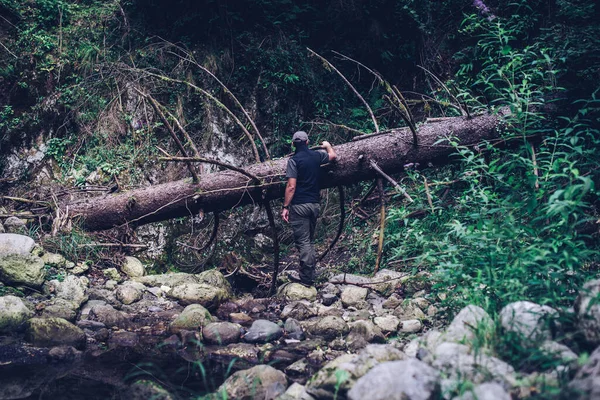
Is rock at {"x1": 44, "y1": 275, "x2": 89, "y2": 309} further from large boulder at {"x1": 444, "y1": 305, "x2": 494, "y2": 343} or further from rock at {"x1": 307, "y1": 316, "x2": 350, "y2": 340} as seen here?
large boulder at {"x1": 444, "y1": 305, "x2": 494, "y2": 343}

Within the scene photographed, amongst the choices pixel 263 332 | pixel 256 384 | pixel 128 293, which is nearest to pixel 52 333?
pixel 128 293

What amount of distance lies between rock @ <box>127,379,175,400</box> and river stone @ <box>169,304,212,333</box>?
1126mm

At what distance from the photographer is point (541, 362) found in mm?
2533

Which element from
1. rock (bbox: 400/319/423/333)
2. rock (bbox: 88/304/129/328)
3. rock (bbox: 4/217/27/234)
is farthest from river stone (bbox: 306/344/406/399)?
rock (bbox: 4/217/27/234)

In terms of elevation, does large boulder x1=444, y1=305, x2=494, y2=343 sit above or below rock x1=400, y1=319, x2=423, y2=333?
above

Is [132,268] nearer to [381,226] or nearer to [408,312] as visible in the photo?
[381,226]

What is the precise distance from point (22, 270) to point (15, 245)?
1.01ft

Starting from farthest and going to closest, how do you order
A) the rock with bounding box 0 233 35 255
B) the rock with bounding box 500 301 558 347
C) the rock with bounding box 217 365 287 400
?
1. the rock with bounding box 0 233 35 255
2. the rock with bounding box 217 365 287 400
3. the rock with bounding box 500 301 558 347

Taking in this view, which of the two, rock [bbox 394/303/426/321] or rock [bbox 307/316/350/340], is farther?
rock [bbox 394/303/426/321]

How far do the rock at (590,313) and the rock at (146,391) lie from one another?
2.55 m

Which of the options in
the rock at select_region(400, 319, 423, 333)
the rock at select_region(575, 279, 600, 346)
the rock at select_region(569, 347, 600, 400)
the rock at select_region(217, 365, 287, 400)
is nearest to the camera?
the rock at select_region(569, 347, 600, 400)

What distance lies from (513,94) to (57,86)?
7.14 metres

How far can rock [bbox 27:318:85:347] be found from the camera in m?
3.98

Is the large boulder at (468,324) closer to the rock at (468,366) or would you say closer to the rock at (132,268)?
the rock at (468,366)
